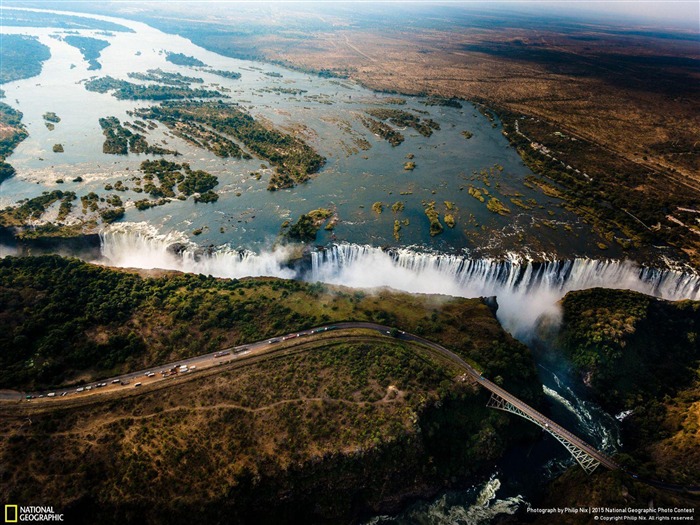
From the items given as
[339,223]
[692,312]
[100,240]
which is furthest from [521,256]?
[100,240]

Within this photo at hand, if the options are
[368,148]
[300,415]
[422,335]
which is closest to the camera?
[300,415]

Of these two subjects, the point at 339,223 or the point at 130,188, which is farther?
the point at 130,188

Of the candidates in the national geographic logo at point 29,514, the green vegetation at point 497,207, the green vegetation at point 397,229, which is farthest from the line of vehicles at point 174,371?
the green vegetation at point 497,207

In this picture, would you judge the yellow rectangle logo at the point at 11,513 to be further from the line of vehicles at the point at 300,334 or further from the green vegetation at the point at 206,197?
the green vegetation at the point at 206,197

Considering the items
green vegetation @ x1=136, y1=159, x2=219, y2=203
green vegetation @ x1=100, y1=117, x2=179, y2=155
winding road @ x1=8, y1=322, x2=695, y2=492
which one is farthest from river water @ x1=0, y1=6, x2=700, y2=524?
green vegetation @ x1=100, y1=117, x2=179, y2=155

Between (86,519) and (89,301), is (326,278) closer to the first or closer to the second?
(89,301)

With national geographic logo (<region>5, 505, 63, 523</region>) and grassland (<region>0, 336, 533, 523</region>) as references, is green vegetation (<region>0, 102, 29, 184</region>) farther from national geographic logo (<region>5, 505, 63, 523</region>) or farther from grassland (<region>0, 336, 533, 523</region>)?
national geographic logo (<region>5, 505, 63, 523</region>)
